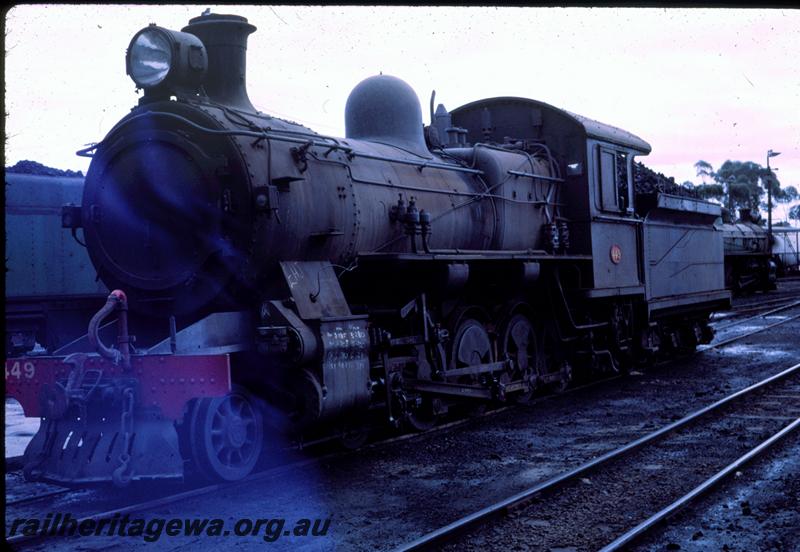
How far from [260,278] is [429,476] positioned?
7.06ft

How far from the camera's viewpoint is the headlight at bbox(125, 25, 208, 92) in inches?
268

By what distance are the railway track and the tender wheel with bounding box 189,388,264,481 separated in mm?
2005

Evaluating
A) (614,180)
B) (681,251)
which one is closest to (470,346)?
(614,180)

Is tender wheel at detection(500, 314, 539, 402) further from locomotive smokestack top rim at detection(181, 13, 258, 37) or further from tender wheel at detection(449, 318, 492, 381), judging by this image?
locomotive smokestack top rim at detection(181, 13, 258, 37)

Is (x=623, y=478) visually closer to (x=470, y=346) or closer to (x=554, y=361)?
(x=470, y=346)

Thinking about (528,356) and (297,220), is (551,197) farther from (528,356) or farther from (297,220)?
(297,220)

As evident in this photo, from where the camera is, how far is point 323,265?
7453 millimetres

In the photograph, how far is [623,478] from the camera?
22.6ft

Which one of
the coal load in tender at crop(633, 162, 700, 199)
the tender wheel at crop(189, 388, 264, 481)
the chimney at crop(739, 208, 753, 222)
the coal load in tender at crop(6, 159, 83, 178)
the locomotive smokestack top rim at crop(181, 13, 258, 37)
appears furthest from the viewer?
the chimney at crop(739, 208, 753, 222)

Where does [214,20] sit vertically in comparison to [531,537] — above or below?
above

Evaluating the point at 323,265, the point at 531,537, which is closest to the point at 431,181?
the point at 323,265

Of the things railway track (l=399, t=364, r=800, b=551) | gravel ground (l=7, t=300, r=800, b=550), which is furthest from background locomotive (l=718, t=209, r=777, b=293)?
railway track (l=399, t=364, r=800, b=551)

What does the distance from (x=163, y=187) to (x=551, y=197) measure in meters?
6.08

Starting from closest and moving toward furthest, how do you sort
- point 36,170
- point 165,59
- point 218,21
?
point 165,59 → point 218,21 → point 36,170
